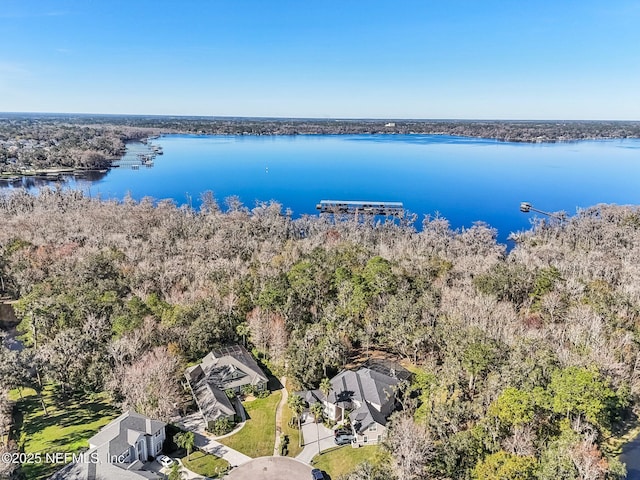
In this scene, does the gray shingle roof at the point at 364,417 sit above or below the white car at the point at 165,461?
above

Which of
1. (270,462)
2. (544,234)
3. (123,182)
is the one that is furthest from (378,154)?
(270,462)

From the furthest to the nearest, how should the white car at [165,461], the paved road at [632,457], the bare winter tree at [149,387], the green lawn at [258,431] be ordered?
1. the bare winter tree at [149,387]
2. the green lawn at [258,431]
3. the white car at [165,461]
4. the paved road at [632,457]

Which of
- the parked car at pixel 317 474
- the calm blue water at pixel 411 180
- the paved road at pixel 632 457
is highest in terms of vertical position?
the calm blue water at pixel 411 180

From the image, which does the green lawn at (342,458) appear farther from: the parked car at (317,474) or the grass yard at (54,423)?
the grass yard at (54,423)

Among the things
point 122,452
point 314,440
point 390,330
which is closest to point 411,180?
point 390,330

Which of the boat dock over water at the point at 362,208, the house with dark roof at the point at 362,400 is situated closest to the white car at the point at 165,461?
the house with dark roof at the point at 362,400

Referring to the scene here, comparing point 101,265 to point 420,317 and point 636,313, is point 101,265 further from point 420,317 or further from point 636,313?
point 636,313
